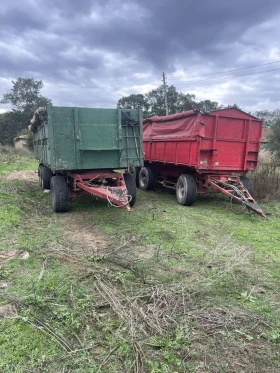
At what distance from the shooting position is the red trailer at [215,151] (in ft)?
25.2

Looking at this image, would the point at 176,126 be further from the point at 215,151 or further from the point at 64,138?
the point at 64,138

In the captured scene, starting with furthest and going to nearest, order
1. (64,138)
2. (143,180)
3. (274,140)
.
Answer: (274,140) < (143,180) < (64,138)

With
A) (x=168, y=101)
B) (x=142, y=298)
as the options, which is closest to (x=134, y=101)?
(x=168, y=101)

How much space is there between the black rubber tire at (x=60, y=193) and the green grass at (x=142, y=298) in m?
0.84

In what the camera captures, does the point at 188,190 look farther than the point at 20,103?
No

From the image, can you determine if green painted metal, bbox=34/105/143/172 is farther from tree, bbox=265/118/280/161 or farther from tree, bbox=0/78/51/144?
tree, bbox=0/78/51/144

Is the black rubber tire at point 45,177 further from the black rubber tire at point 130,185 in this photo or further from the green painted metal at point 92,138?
the black rubber tire at point 130,185

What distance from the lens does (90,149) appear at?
6637 mm

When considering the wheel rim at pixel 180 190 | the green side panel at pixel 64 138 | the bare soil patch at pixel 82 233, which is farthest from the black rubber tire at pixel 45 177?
the wheel rim at pixel 180 190

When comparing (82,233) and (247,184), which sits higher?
(247,184)

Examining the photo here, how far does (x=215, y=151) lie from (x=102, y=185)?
10.3 ft

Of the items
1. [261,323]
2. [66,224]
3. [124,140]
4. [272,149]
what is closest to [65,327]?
[261,323]

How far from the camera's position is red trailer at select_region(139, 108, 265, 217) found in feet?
25.2

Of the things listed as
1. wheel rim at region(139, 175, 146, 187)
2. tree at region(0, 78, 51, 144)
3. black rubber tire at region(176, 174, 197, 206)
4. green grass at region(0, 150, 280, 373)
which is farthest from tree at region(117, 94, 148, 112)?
green grass at region(0, 150, 280, 373)
